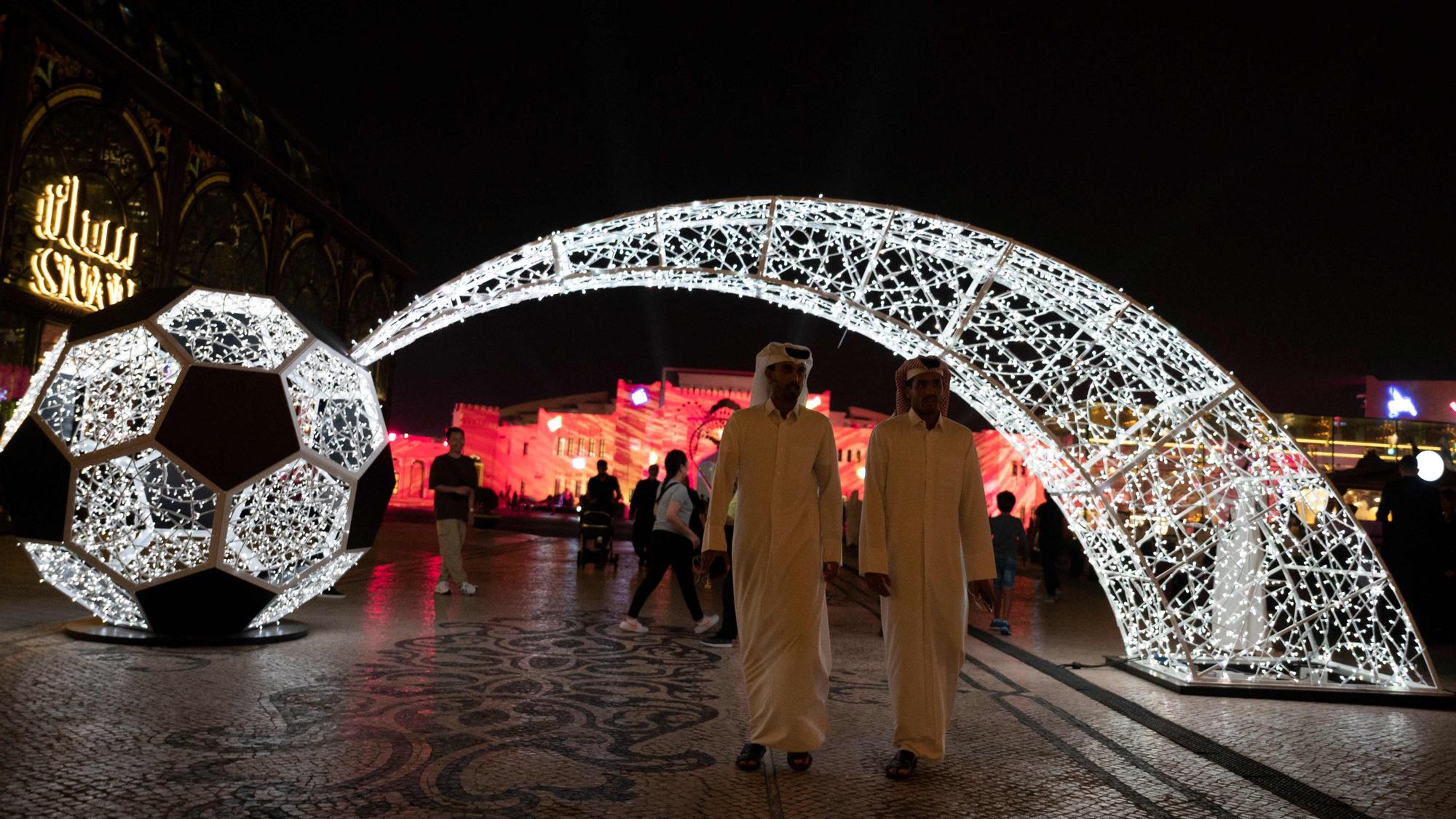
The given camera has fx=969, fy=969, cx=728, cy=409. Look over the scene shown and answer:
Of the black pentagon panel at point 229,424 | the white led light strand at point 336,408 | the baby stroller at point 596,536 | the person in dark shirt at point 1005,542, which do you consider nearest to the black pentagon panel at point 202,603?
the black pentagon panel at point 229,424

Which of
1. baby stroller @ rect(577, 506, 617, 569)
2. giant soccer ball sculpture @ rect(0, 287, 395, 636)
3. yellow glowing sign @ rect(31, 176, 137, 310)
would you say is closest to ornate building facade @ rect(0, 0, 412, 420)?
yellow glowing sign @ rect(31, 176, 137, 310)

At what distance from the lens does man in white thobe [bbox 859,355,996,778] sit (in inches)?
159

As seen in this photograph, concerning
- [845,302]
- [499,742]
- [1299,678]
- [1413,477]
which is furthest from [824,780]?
[1413,477]

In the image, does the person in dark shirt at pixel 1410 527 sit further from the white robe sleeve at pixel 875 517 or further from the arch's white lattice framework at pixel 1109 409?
the white robe sleeve at pixel 875 517

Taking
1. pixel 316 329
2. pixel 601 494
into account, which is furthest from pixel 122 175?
pixel 316 329

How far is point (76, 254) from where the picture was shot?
15.2 meters

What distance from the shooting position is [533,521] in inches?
1130

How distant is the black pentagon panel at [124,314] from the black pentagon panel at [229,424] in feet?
2.09

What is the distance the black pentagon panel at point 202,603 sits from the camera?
5.75 metres

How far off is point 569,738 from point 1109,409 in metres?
4.50

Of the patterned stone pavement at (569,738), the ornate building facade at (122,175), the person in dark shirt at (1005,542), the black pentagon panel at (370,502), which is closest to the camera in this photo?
the patterned stone pavement at (569,738)

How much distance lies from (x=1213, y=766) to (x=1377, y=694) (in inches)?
105

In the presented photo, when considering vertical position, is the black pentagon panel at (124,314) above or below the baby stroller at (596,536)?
above

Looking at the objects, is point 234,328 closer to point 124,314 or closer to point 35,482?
point 124,314
